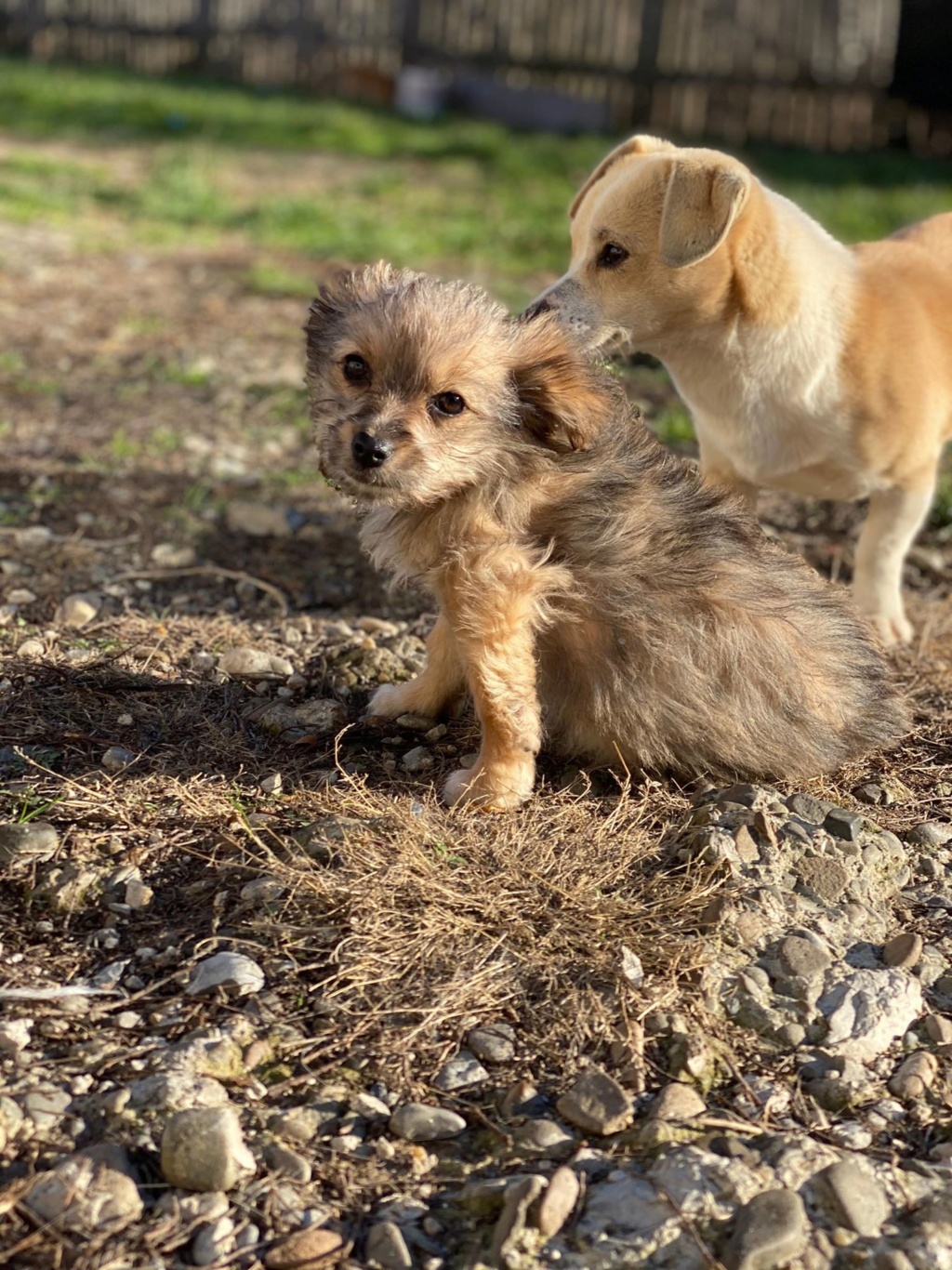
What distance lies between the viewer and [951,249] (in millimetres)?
5496

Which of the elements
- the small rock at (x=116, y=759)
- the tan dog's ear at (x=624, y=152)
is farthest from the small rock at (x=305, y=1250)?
the tan dog's ear at (x=624, y=152)

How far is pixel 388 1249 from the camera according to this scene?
237 centimetres

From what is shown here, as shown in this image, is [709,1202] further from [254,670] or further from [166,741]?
[254,670]

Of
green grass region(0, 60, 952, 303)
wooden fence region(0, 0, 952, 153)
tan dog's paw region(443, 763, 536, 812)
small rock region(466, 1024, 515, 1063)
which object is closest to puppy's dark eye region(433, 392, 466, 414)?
tan dog's paw region(443, 763, 536, 812)

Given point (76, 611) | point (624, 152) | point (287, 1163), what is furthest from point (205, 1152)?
point (624, 152)

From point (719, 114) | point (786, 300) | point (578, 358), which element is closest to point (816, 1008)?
point (578, 358)

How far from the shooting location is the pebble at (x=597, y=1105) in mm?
2646

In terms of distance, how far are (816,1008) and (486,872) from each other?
2.54 ft

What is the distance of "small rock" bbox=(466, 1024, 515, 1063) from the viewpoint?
281cm

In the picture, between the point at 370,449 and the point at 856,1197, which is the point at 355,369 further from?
the point at 856,1197

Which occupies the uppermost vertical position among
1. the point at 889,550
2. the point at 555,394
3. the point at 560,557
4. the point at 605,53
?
the point at 605,53

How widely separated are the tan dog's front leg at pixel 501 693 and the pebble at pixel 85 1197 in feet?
4.37

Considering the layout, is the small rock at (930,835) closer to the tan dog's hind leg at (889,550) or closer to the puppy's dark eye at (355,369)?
the tan dog's hind leg at (889,550)

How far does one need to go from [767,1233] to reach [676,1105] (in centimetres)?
34
